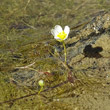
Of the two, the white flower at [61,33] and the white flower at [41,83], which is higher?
the white flower at [61,33]

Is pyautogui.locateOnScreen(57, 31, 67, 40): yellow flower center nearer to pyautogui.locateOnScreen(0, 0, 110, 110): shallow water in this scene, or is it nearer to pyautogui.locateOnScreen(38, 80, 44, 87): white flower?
pyautogui.locateOnScreen(0, 0, 110, 110): shallow water

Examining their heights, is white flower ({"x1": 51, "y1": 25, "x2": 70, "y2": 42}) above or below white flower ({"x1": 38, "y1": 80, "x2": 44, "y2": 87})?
above

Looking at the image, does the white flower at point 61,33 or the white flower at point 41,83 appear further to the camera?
the white flower at point 61,33

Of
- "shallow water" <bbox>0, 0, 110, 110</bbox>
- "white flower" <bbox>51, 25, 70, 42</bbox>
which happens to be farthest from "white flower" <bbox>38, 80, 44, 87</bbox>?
"white flower" <bbox>51, 25, 70, 42</bbox>

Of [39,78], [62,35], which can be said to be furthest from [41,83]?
[62,35]

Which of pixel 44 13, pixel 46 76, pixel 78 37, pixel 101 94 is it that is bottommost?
pixel 101 94

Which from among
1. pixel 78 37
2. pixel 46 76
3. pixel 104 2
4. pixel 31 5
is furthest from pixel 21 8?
pixel 46 76

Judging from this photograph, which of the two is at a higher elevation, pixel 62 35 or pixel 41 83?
pixel 62 35

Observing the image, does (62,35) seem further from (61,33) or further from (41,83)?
(41,83)

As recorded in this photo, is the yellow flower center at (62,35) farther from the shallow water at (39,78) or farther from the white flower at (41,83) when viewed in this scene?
the white flower at (41,83)

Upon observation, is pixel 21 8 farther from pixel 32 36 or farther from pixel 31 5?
pixel 32 36

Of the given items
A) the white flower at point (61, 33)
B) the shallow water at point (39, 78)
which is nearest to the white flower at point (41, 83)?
the shallow water at point (39, 78)
